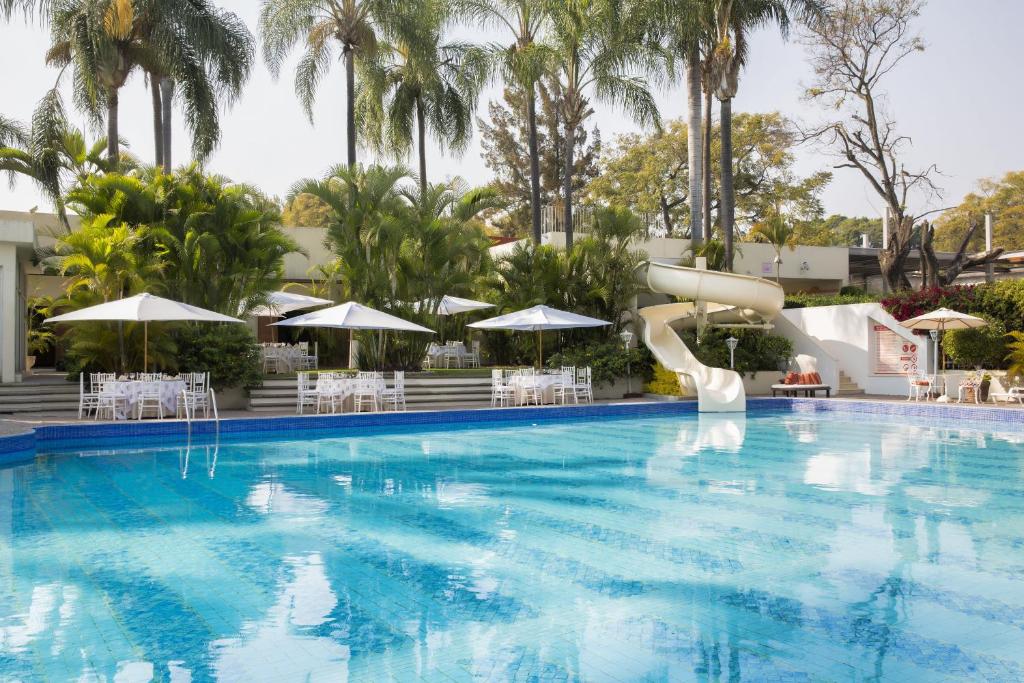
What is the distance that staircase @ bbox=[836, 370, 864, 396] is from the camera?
21.2 m

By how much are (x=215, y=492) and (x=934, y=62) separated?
25172mm

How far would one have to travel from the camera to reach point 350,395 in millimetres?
16547

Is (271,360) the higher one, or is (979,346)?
(979,346)

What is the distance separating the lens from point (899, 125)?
26.6m

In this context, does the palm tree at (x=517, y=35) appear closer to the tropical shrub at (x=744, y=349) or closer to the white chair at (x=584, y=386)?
the white chair at (x=584, y=386)

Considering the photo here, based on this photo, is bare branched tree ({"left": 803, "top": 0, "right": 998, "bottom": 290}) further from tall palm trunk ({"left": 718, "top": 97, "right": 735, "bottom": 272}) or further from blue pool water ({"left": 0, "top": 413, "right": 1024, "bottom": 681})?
blue pool water ({"left": 0, "top": 413, "right": 1024, "bottom": 681})

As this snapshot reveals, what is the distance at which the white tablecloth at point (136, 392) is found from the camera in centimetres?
1422

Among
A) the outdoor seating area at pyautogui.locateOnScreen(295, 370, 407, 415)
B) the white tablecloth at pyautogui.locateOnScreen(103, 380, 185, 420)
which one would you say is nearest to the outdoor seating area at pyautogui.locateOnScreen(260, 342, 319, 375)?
the outdoor seating area at pyautogui.locateOnScreen(295, 370, 407, 415)

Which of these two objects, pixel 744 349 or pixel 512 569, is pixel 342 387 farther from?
pixel 512 569

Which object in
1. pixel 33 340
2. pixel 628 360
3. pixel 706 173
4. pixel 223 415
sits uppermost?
pixel 706 173

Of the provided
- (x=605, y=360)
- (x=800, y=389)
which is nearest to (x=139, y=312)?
(x=605, y=360)

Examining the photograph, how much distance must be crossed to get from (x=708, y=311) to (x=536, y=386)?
228 inches

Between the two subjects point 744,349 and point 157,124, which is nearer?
point 157,124

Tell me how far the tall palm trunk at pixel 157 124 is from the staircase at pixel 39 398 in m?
6.25
